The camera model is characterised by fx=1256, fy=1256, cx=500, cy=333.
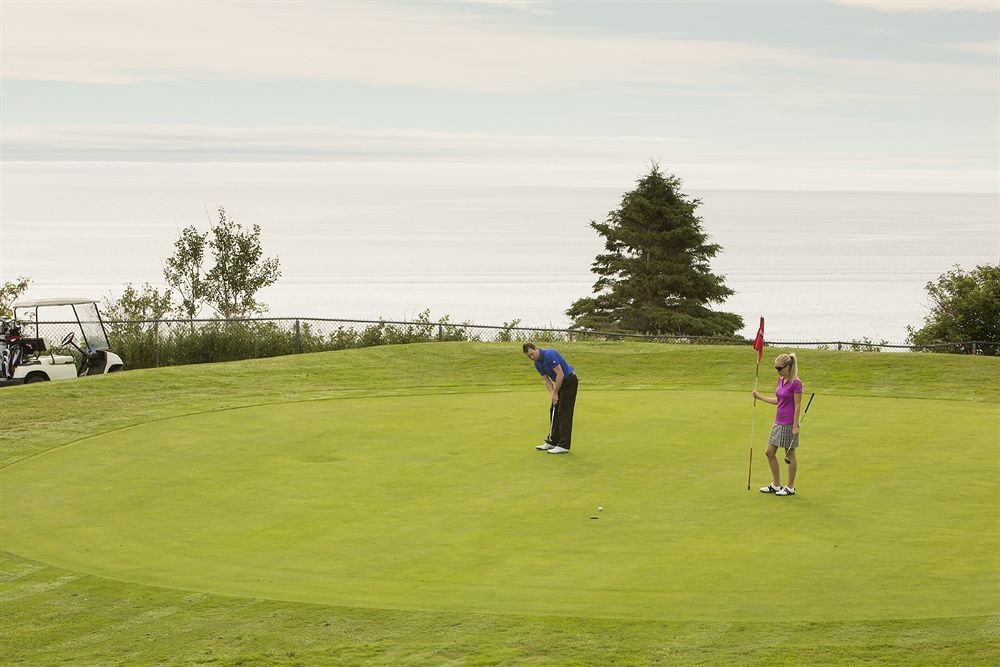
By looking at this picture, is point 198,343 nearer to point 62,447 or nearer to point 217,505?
point 62,447

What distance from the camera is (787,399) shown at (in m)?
16.5

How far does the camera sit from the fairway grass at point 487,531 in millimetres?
11180

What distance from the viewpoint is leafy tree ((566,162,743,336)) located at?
64.1 m

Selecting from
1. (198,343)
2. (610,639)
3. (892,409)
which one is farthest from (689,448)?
(198,343)

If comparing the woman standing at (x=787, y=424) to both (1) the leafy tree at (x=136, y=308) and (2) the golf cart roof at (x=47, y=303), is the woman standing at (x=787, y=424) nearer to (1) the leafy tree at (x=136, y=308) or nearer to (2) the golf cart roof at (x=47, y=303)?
(2) the golf cart roof at (x=47, y=303)

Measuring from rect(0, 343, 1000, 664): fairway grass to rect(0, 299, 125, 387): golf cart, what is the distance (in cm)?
278

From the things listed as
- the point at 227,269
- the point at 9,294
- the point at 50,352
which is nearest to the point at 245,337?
the point at 50,352

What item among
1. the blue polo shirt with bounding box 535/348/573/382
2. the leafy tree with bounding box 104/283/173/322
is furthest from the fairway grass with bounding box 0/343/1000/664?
the leafy tree with bounding box 104/283/173/322

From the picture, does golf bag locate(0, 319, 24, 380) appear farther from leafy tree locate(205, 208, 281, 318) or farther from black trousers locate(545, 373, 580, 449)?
leafy tree locate(205, 208, 281, 318)

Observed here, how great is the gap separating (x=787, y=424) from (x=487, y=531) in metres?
4.63

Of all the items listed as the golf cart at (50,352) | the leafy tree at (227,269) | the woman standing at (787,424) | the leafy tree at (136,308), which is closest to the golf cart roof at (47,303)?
the golf cart at (50,352)

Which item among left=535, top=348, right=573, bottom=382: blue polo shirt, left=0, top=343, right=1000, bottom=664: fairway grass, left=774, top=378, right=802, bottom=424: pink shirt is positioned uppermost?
left=535, top=348, right=573, bottom=382: blue polo shirt

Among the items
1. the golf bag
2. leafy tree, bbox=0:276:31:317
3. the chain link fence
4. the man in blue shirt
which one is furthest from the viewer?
leafy tree, bbox=0:276:31:317

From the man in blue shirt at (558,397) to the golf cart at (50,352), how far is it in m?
13.0
